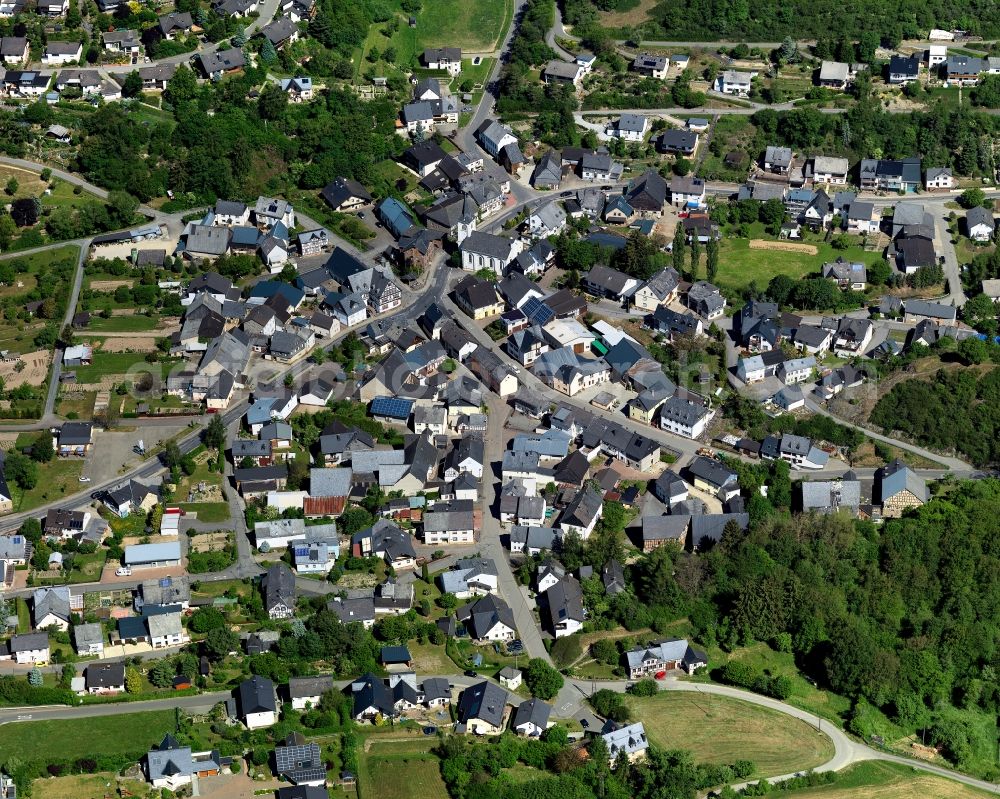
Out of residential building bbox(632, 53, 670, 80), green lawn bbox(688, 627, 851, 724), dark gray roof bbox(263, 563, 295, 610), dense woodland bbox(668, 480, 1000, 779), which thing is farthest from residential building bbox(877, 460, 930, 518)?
residential building bbox(632, 53, 670, 80)

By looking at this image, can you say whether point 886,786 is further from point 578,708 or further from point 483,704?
point 483,704

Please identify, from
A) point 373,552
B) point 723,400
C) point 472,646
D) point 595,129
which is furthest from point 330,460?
point 595,129

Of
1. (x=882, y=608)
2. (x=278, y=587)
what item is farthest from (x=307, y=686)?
(x=882, y=608)

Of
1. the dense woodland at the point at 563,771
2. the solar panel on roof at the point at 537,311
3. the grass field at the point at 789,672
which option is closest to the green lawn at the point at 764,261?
the solar panel on roof at the point at 537,311

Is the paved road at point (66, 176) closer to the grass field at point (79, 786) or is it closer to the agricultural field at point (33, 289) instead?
the agricultural field at point (33, 289)

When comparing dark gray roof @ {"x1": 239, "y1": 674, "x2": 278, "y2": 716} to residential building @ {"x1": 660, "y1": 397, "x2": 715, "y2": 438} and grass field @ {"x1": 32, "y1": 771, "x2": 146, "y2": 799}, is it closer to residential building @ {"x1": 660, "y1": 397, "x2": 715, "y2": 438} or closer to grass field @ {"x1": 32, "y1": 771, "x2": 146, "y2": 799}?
grass field @ {"x1": 32, "y1": 771, "x2": 146, "y2": 799}

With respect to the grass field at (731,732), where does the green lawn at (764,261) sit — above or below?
above

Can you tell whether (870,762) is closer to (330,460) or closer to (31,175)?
(330,460)
